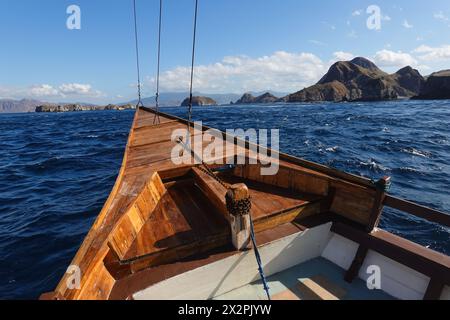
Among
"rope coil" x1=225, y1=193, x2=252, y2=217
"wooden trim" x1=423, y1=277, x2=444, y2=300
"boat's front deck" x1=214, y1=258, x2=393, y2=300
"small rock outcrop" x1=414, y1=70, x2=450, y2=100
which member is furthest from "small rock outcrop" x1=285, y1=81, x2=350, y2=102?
"rope coil" x1=225, y1=193, x2=252, y2=217

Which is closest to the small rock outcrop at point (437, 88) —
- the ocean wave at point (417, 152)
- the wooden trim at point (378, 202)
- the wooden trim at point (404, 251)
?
the ocean wave at point (417, 152)

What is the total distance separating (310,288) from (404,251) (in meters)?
1.88

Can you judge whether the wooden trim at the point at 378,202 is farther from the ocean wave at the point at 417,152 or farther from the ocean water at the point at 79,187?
the ocean wave at the point at 417,152

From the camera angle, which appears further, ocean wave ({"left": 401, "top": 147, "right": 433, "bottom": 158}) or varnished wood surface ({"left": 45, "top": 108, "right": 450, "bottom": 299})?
ocean wave ({"left": 401, "top": 147, "right": 433, "bottom": 158})

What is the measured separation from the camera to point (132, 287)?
14.1 ft

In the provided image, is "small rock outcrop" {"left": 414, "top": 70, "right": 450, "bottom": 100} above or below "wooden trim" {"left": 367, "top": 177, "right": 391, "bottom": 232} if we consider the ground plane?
above

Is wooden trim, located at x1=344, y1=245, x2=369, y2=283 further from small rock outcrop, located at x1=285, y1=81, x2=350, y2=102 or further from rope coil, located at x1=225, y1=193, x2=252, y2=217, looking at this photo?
small rock outcrop, located at x1=285, y1=81, x2=350, y2=102

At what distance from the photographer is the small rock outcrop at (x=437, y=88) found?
105562mm

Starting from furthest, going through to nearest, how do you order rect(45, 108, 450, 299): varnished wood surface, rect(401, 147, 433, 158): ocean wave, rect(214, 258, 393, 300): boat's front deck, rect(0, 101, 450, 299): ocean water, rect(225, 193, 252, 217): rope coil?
rect(401, 147, 433, 158): ocean wave < rect(0, 101, 450, 299): ocean water < rect(214, 258, 393, 300): boat's front deck < rect(225, 193, 252, 217): rope coil < rect(45, 108, 450, 299): varnished wood surface

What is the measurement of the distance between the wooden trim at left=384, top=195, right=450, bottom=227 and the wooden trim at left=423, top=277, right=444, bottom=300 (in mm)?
1048

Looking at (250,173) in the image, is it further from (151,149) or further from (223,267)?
(151,149)

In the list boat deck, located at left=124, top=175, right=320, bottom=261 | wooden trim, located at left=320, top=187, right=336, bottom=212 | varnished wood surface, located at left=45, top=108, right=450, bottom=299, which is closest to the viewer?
varnished wood surface, located at left=45, top=108, right=450, bottom=299

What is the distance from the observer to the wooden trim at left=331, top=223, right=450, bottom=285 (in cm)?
430

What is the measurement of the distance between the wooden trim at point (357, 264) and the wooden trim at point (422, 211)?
44.4 inches
